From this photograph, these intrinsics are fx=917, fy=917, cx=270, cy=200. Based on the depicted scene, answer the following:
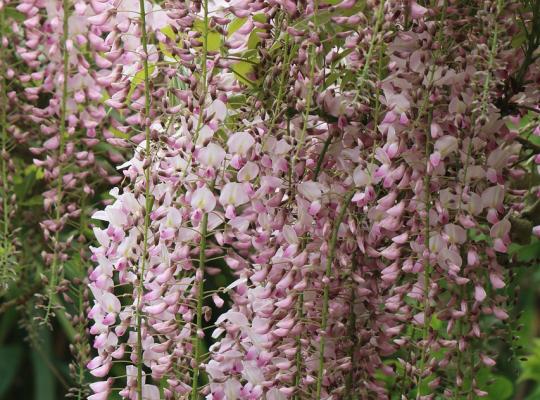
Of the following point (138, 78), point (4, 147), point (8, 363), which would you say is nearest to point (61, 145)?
point (4, 147)

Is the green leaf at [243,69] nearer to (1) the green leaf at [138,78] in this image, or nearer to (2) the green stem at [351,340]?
(1) the green leaf at [138,78]

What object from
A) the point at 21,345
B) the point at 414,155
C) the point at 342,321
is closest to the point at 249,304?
the point at 342,321

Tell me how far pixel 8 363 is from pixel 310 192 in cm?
187

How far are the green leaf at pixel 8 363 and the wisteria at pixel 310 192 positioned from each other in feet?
5.49

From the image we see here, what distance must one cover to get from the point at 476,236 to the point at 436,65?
339 mm

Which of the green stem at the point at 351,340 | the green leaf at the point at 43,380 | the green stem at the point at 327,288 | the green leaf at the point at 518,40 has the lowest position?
the green leaf at the point at 43,380

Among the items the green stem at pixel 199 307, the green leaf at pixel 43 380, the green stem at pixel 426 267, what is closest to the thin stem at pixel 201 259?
the green stem at pixel 199 307

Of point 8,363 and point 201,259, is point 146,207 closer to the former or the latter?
point 201,259

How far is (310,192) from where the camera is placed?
83 centimetres

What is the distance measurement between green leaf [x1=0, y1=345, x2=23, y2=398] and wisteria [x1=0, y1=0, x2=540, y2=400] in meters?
1.67

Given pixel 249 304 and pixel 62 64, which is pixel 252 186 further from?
pixel 62 64

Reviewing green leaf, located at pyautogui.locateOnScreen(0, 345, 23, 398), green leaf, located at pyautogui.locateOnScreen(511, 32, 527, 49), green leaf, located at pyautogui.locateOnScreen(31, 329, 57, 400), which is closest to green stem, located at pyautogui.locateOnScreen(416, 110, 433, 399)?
green leaf, located at pyautogui.locateOnScreen(511, 32, 527, 49)

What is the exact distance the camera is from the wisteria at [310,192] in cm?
83

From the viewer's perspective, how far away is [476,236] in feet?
3.66
